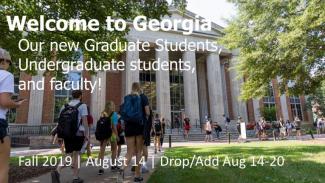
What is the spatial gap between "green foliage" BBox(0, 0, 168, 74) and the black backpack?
11.7 feet

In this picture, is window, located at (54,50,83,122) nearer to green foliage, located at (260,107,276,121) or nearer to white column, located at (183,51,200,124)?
white column, located at (183,51,200,124)

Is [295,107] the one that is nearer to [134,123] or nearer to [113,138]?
[113,138]

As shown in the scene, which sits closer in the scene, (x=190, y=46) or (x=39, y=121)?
(x=39, y=121)

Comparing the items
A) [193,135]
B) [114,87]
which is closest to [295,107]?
[193,135]

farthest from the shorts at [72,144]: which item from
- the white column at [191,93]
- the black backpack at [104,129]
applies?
the white column at [191,93]

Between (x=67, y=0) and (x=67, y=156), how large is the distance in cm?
537

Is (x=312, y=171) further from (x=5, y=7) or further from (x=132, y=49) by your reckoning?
(x=132, y=49)

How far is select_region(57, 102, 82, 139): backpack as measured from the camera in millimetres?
5655

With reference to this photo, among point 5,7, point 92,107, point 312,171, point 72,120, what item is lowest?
point 312,171

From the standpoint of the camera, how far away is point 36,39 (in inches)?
426

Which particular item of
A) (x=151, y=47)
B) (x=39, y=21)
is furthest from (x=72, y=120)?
(x=151, y=47)

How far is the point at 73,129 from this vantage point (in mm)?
5707

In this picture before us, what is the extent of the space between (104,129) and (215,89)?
27.3 m

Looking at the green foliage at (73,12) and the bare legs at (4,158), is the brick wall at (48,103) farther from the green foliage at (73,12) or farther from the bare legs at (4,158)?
the bare legs at (4,158)
